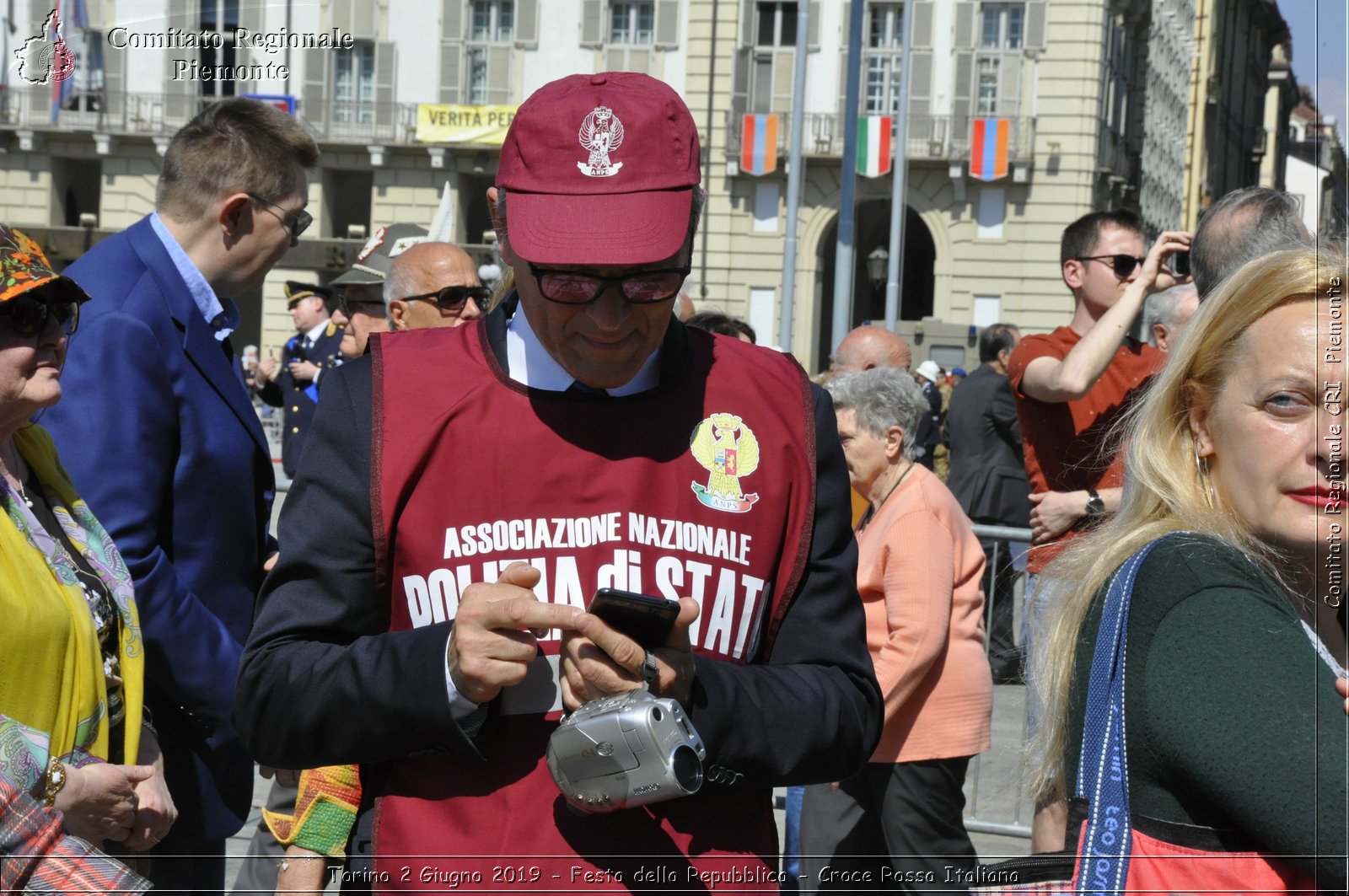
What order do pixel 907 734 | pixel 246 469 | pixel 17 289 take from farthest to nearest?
1. pixel 907 734
2. pixel 246 469
3. pixel 17 289

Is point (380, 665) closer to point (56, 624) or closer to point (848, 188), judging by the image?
point (56, 624)

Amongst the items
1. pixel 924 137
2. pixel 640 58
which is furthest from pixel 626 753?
pixel 924 137

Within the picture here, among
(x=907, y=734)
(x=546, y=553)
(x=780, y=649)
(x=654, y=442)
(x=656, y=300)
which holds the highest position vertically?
(x=656, y=300)

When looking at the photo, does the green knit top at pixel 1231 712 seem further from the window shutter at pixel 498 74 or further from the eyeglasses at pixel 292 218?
the window shutter at pixel 498 74

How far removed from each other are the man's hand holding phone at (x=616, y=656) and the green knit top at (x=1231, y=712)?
0.52 metres

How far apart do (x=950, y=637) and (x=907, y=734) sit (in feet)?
1.13

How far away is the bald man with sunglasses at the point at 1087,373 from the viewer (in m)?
4.38

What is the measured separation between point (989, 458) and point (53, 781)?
6.59 m

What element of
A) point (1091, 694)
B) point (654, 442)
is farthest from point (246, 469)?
point (1091, 694)

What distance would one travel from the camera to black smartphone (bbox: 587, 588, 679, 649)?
5.72 ft

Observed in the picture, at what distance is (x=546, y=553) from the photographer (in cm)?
195

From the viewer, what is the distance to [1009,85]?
32625 millimetres

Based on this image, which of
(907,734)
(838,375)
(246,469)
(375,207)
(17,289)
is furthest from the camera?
Answer: (375,207)

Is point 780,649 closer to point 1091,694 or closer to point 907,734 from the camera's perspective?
point 1091,694
